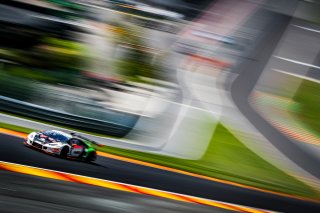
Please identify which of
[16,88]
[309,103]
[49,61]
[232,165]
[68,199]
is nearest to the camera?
[68,199]

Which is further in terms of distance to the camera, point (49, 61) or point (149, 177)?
point (49, 61)

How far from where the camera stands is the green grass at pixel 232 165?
6.82 metres

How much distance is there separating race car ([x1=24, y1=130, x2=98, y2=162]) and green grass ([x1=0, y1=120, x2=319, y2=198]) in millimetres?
751

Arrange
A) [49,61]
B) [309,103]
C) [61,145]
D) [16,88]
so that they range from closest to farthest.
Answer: [61,145] < [16,88] < [49,61] < [309,103]

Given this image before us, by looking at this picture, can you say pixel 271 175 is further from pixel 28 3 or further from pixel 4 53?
pixel 28 3

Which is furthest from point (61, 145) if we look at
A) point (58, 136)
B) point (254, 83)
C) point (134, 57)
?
point (254, 83)

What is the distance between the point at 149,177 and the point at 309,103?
5933 mm

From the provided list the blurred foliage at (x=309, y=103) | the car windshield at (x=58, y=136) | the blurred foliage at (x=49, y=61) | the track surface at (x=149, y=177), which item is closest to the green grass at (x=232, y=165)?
the track surface at (x=149, y=177)

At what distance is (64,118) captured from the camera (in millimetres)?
7582

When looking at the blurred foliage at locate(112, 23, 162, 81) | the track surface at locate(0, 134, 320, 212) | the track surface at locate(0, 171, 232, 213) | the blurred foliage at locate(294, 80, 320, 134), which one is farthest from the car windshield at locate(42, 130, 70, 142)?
the blurred foliage at locate(294, 80, 320, 134)

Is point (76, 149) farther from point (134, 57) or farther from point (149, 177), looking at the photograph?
point (134, 57)

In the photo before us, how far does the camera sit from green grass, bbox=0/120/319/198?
6.82m

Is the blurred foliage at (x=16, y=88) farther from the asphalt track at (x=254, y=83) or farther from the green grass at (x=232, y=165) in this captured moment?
the asphalt track at (x=254, y=83)

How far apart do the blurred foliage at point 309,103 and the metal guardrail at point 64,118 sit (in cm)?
381
